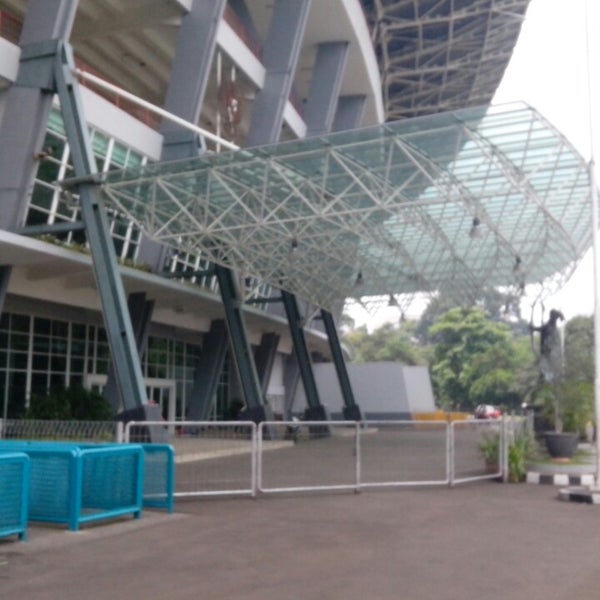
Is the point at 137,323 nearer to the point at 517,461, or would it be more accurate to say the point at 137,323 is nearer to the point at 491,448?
the point at 491,448

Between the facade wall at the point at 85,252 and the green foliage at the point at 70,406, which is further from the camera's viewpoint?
the facade wall at the point at 85,252

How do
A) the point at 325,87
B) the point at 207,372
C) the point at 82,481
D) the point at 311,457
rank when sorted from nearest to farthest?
the point at 82,481 < the point at 311,457 < the point at 207,372 < the point at 325,87

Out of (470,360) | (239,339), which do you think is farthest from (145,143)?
(470,360)

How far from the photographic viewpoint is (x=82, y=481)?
11289 mm

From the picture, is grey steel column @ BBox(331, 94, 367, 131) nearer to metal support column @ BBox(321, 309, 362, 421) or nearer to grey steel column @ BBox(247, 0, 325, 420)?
metal support column @ BBox(321, 309, 362, 421)

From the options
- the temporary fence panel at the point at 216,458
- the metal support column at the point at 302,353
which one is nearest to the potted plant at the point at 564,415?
the temporary fence panel at the point at 216,458

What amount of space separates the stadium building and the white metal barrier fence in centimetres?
648

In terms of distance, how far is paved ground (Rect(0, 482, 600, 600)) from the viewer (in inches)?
308

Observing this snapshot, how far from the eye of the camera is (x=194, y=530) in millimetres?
11156

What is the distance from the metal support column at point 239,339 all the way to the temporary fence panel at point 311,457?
1388 cm

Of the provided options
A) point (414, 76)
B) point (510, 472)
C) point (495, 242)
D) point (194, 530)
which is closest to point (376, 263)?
point (495, 242)

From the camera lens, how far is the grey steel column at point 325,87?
38.3 m

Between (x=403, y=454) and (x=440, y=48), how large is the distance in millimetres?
40714

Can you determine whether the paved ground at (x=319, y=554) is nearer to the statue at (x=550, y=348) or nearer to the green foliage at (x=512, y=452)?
the green foliage at (x=512, y=452)
